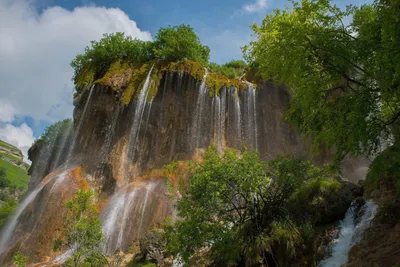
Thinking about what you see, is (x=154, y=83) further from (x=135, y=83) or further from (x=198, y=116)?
(x=198, y=116)

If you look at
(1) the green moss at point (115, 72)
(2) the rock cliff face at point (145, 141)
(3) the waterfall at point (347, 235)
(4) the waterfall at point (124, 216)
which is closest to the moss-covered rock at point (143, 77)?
(1) the green moss at point (115, 72)

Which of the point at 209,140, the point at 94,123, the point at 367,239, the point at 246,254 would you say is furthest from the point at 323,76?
the point at 94,123

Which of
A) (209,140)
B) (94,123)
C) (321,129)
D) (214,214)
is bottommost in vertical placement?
(214,214)

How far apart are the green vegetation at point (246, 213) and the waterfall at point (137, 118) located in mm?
16534

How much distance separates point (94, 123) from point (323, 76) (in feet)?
85.3

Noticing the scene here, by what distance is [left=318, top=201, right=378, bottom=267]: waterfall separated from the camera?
453 inches

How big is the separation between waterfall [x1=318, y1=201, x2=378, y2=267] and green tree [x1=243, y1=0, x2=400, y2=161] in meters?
3.91

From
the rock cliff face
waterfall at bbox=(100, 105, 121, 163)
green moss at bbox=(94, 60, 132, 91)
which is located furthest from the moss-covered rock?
waterfall at bbox=(100, 105, 121, 163)

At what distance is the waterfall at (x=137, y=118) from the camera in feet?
95.7

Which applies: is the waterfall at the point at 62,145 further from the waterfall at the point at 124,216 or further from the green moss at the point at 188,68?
the waterfall at the point at 124,216

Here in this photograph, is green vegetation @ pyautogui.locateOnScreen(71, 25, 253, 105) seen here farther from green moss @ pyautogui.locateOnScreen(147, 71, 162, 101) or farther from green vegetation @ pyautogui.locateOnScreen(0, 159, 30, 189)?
green vegetation @ pyautogui.locateOnScreen(0, 159, 30, 189)

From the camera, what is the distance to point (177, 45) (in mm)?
32969

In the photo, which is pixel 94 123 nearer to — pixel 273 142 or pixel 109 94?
pixel 109 94

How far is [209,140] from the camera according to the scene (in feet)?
97.1
